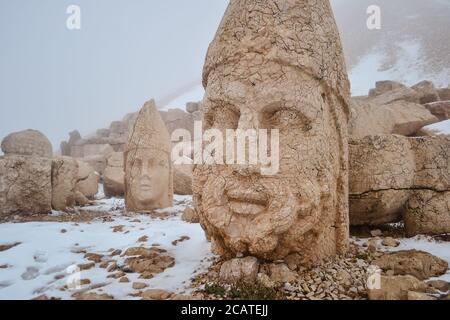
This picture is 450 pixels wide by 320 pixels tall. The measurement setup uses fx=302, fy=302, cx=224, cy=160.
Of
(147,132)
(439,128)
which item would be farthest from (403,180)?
(147,132)

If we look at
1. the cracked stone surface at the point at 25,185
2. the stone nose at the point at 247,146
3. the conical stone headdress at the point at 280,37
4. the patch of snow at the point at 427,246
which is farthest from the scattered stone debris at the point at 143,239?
the cracked stone surface at the point at 25,185

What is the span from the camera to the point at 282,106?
2.62m

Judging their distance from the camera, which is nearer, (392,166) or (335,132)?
(335,132)

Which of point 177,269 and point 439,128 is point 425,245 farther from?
point 439,128

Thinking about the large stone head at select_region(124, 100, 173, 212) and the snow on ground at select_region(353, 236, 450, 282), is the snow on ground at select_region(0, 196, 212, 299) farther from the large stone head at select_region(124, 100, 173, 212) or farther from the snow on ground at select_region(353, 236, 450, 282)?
the snow on ground at select_region(353, 236, 450, 282)

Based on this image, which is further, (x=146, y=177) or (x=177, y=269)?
(x=146, y=177)

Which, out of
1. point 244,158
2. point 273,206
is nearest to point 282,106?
point 244,158

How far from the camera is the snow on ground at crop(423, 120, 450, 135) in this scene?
6.78 metres

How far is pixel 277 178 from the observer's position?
2.53 m

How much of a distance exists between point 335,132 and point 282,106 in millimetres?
680

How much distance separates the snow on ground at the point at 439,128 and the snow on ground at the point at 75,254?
576 cm

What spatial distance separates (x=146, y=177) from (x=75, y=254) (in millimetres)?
3558

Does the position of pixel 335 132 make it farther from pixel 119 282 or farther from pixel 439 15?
pixel 439 15
